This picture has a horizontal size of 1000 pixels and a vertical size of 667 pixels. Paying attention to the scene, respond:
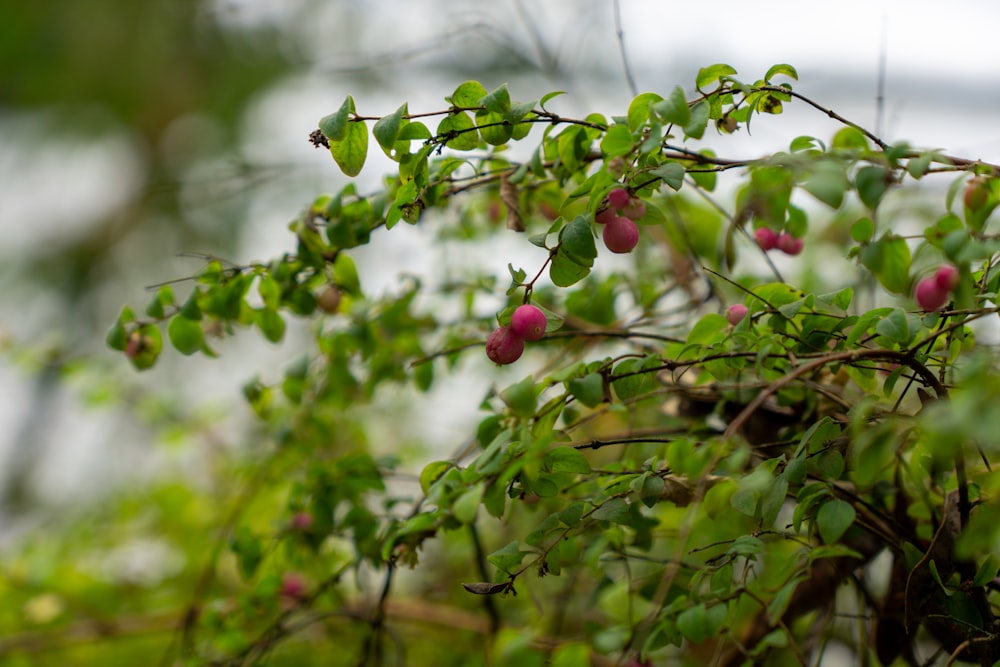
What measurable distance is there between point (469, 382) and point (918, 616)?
95 centimetres

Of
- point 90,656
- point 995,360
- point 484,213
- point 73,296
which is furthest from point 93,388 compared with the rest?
point 73,296

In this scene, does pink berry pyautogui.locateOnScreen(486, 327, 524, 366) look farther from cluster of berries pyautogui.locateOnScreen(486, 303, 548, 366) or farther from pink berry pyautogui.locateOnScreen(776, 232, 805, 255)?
pink berry pyautogui.locateOnScreen(776, 232, 805, 255)

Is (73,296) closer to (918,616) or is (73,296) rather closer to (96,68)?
(96,68)

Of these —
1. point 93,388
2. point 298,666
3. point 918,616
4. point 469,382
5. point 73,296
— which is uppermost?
point 918,616

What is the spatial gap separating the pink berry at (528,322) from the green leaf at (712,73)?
0.17 meters

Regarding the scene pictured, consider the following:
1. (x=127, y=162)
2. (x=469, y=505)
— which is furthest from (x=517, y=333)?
(x=127, y=162)

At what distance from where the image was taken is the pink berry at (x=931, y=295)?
1.47ft

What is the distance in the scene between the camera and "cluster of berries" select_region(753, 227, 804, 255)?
2.15 feet

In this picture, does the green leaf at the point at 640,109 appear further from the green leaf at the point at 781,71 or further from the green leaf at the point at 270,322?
the green leaf at the point at 270,322

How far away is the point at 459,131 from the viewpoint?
0.50 m

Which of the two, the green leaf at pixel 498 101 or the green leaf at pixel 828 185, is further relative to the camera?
the green leaf at pixel 498 101

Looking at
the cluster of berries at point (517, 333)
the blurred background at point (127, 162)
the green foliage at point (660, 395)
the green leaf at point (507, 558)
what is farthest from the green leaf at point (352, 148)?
the blurred background at point (127, 162)

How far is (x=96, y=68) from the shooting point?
335cm

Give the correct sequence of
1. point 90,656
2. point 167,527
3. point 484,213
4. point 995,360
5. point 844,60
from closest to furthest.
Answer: point 995,360, point 484,213, point 90,656, point 167,527, point 844,60
